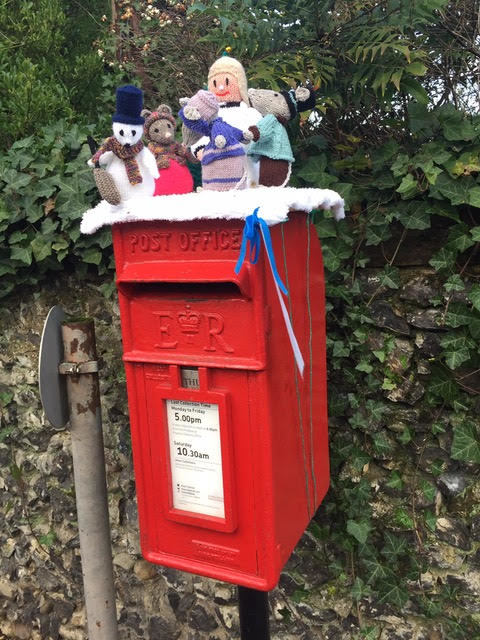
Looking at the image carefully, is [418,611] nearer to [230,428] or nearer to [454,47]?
[230,428]

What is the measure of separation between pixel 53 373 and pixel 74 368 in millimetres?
69

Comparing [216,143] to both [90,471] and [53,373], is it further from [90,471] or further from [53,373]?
[90,471]

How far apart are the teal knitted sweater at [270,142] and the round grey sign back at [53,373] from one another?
2.72 ft

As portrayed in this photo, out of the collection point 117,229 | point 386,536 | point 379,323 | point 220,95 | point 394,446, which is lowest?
point 386,536

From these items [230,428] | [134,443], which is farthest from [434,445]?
[134,443]

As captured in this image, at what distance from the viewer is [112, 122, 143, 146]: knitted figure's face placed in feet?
4.98

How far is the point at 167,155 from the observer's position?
5.68 feet

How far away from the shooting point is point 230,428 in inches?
57.2

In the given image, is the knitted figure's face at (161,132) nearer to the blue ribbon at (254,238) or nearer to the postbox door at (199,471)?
the blue ribbon at (254,238)

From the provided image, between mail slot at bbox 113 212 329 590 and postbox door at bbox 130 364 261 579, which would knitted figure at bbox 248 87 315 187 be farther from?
postbox door at bbox 130 364 261 579

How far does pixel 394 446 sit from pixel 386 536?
0.36 m

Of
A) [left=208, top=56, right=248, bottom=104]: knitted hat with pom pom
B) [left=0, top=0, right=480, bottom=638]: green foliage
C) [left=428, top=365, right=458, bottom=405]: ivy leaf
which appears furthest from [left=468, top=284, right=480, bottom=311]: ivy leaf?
[left=208, top=56, right=248, bottom=104]: knitted hat with pom pom

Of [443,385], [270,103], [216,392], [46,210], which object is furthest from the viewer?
[46,210]

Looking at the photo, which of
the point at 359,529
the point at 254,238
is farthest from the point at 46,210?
→ the point at 359,529
